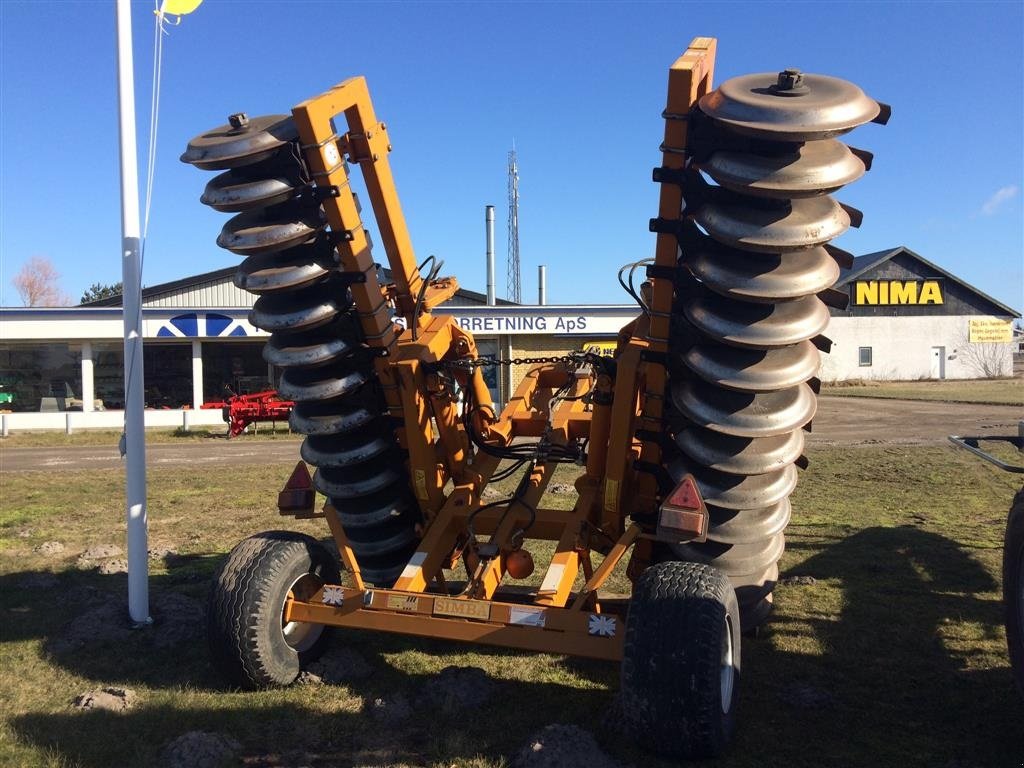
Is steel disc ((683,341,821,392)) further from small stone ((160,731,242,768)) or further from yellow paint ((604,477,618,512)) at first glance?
small stone ((160,731,242,768))

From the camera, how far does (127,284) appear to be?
6.45 metres

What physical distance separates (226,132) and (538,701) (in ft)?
11.9

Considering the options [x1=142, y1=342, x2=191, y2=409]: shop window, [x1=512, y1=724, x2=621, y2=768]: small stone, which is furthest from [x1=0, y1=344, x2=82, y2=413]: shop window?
[x1=512, y1=724, x2=621, y2=768]: small stone

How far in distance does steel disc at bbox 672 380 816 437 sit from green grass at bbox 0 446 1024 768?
1.53 metres

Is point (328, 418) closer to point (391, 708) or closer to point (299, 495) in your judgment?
point (299, 495)

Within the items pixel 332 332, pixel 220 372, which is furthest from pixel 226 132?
pixel 220 372

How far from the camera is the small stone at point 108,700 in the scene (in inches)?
186

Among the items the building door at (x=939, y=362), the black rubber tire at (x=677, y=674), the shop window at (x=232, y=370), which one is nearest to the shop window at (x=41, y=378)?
the shop window at (x=232, y=370)

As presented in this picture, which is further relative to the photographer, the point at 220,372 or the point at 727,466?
the point at 220,372

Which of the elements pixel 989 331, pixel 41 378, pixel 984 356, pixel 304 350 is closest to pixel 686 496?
pixel 304 350

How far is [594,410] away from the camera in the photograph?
17.3 ft

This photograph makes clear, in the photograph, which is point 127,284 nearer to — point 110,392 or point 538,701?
point 538,701

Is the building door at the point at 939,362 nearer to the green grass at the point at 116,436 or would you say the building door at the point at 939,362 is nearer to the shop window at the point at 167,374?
the green grass at the point at 116,436

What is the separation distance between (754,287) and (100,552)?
689 cm
